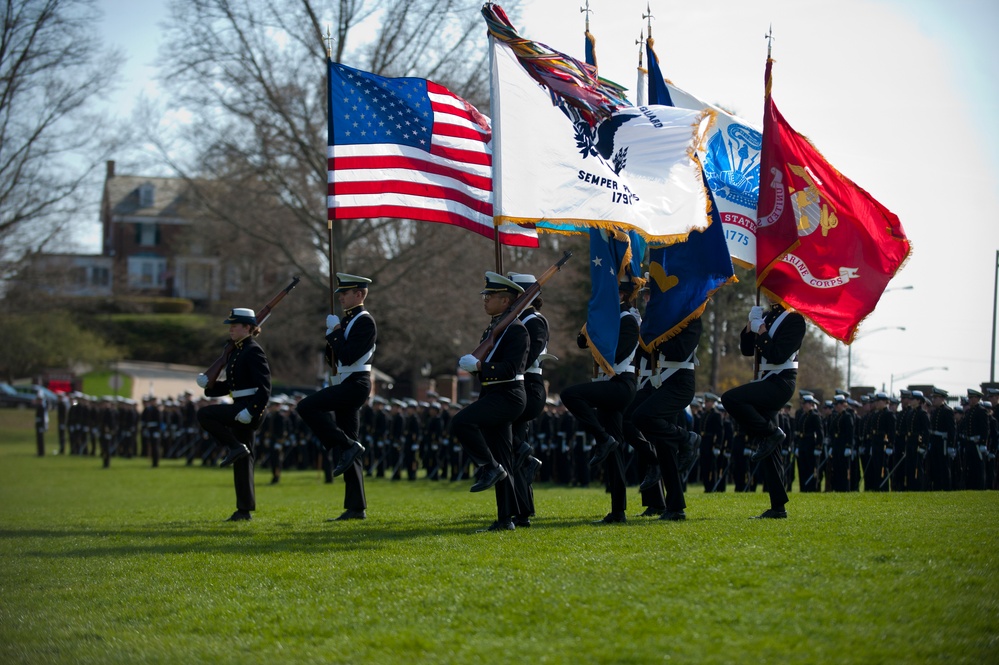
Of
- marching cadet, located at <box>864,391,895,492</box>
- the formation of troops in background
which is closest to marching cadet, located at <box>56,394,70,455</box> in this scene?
the formation of troops in background

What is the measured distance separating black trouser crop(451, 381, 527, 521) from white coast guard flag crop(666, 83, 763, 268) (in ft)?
11.8

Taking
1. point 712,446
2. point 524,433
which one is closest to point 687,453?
point 524,433

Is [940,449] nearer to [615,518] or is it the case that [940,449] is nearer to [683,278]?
[683,278]

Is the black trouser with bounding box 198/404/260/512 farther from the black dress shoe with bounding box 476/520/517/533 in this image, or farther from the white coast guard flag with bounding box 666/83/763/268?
the white coast guard flag with bounding box 666/83/763/268

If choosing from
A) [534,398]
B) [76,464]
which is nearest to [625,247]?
[534,398]

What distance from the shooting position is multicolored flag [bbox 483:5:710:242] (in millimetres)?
9781

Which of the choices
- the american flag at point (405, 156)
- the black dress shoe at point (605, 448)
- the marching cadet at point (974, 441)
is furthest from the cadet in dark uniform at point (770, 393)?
the marching cadet at point (974, 441)

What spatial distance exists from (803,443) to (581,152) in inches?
420

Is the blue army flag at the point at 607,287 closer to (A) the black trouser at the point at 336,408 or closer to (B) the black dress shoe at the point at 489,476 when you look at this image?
(B) the black dress shoe at the point at 489,476

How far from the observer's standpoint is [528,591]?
634cm

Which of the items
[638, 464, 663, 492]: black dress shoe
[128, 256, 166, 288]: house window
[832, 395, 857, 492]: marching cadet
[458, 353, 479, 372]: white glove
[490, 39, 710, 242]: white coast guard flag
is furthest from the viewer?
[128, 256, 166, 288]: house window

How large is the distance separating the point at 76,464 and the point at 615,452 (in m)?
25.1

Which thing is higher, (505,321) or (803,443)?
(505,321)

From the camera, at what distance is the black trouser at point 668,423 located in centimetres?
906
